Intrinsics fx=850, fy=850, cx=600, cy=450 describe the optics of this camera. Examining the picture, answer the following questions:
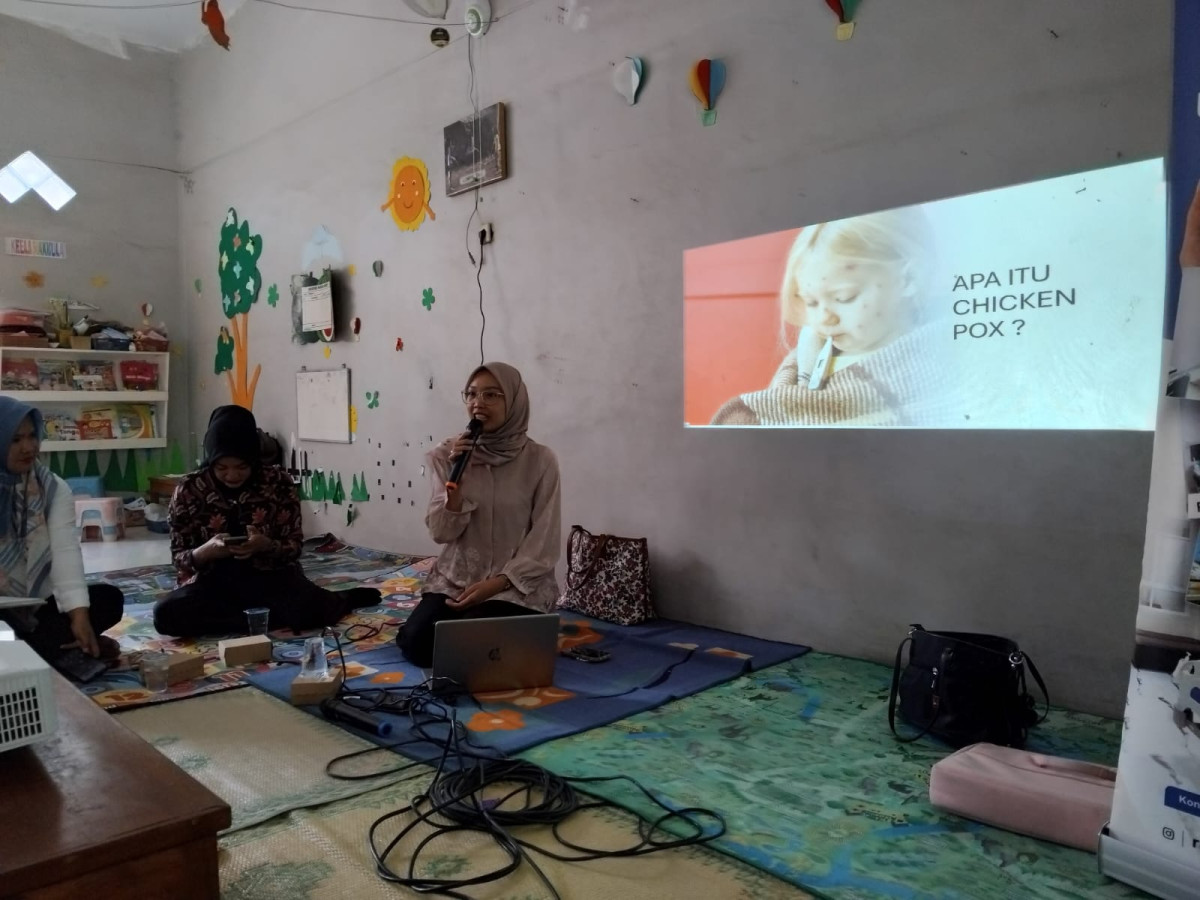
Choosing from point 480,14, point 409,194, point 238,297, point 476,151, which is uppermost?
point 480,14

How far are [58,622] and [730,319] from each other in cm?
252

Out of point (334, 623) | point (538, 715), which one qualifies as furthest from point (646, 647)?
point (334, 623)

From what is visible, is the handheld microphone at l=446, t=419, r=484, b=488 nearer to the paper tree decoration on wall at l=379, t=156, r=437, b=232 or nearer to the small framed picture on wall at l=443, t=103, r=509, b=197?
the small framed picture on wall at l=443, t=103, r=509, b=197

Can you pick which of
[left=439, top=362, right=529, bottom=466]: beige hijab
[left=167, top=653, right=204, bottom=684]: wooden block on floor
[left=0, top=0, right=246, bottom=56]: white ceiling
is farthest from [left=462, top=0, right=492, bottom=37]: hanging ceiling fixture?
[left=167, top=653, right=204, bottom=684]: wooden block on floor

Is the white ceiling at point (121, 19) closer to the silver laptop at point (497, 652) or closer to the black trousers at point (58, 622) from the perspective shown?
the black trousers at point (58, 622)

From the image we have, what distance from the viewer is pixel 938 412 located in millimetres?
2674

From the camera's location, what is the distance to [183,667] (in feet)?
8.68

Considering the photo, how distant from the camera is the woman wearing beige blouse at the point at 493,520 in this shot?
2.83 metres

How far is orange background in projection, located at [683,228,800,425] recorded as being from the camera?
10.2 ft

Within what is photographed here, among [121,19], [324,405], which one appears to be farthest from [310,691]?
[121,19]

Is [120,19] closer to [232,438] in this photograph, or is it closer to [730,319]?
[232,438]

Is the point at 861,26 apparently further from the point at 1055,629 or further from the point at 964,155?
the point at 1055,629

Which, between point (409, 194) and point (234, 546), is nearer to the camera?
point (234, 546)

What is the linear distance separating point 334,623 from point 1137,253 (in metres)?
2.99
